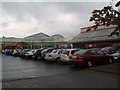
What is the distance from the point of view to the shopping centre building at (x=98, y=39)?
43787mm

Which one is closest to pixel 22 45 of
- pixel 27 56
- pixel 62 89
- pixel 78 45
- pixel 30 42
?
pixel 30 42

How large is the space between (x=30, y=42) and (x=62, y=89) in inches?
3350

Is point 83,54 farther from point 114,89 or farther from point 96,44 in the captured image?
point 96,44

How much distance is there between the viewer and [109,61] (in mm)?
19578

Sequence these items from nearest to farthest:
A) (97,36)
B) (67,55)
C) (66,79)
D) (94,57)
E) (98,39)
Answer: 1. (66,79)
2. (94,57)
3. (67,55)
4. (98,39)
5. (97,36)

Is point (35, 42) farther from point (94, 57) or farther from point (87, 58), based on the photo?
point (87, 58)

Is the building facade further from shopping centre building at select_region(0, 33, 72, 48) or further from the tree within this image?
the tree

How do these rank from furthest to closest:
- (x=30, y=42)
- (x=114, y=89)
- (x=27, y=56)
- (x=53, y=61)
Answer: (x=30, y=42)
(x=27, y=56)
(x=53, y=61)
(x=114, y=89)

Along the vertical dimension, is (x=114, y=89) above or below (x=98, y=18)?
below

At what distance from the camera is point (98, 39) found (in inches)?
1818

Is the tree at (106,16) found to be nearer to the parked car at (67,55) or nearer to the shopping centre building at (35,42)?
the parked car at (67,55)

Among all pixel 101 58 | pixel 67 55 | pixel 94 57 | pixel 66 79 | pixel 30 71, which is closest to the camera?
pixel 66 79

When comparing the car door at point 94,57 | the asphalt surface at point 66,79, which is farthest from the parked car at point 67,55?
the asphalt surface at point 66,79

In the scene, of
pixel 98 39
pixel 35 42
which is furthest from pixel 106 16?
pixel 35 42
